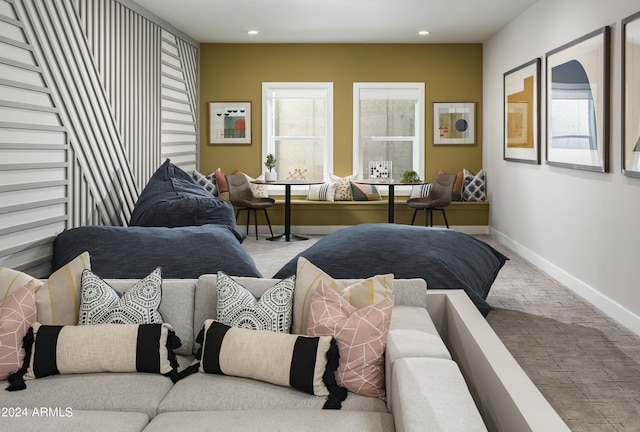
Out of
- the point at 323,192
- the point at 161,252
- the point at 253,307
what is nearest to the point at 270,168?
the point at 323,192

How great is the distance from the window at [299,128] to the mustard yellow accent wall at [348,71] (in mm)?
130

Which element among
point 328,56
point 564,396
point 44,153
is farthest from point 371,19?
point 564,396

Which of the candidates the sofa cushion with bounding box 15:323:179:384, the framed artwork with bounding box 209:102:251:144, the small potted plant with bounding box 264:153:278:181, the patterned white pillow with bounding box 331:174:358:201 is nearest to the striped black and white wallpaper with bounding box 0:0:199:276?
the small potted plant with bounding box 264:153:278:181

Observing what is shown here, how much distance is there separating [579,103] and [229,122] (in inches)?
218

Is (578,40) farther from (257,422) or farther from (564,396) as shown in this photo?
(257,422)

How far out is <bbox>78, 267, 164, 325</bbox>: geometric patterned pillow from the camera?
2.65m

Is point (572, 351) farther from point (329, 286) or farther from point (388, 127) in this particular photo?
point (388, 127)

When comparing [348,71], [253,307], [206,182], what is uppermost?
[348,71]

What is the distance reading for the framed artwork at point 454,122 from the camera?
9875 mm

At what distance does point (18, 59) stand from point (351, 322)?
3.32 metres

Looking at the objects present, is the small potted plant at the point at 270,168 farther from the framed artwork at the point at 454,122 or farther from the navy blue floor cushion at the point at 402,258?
the navy blue floor cushion at the point at 402,258

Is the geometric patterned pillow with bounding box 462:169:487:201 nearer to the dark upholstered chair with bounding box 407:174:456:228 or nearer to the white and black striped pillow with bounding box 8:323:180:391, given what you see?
the dark upholstered chair with bounding box 407:174:456:228

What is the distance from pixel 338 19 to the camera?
26.4ft

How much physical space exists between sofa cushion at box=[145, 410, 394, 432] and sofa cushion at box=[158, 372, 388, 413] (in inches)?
2.8
